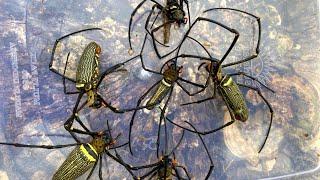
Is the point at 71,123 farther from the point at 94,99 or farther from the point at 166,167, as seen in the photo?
the point at 166,167

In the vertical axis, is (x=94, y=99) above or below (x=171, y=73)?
below

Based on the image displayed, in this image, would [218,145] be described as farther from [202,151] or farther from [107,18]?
[107,18]

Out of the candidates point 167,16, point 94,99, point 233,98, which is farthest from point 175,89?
point 94,99

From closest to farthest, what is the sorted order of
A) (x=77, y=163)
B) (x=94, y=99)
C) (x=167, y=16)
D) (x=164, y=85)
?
(x=77, y=163)
(x=94, y=99)
(x=164, y=85)
(x=167, y=16)

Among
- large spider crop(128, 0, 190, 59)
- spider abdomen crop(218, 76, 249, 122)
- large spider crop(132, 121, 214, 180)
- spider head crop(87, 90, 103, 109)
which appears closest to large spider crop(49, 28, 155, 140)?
spider head crop(87, 90, 103, 109)

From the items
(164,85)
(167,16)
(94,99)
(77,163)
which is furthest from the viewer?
(167,16)

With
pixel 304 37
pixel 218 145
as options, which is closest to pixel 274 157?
pixel 218 145

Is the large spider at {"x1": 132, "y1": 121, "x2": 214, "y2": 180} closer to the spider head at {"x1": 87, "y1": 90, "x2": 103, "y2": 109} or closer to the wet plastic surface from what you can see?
the wet plastic surface
